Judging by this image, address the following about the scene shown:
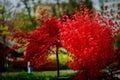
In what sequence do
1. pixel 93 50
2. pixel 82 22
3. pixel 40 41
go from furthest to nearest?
pixel 40 41 → pixel 82 22 → pixel 93 50

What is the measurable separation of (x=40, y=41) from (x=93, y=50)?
15.2 feet

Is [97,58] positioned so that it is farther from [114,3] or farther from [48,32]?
[114,3]

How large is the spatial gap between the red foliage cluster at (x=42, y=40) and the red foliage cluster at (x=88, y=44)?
2.43 meters

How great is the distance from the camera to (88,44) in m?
17.3

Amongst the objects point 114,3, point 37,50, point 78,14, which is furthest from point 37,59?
point 114,3

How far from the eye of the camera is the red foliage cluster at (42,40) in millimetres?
20812

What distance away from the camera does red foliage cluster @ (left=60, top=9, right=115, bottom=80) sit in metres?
17.2

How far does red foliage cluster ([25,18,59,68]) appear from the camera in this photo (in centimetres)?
2081

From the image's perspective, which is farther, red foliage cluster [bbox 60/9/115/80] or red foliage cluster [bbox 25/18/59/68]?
red foliage cluster [bbox 25/18/59/68]

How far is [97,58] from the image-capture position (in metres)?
17.5

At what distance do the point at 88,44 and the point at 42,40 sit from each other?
426cm

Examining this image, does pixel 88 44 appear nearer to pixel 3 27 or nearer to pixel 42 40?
pixel 42 40

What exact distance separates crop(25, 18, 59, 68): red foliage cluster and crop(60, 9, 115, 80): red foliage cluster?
2430 mm

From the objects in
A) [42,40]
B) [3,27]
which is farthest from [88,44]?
[3,27]
